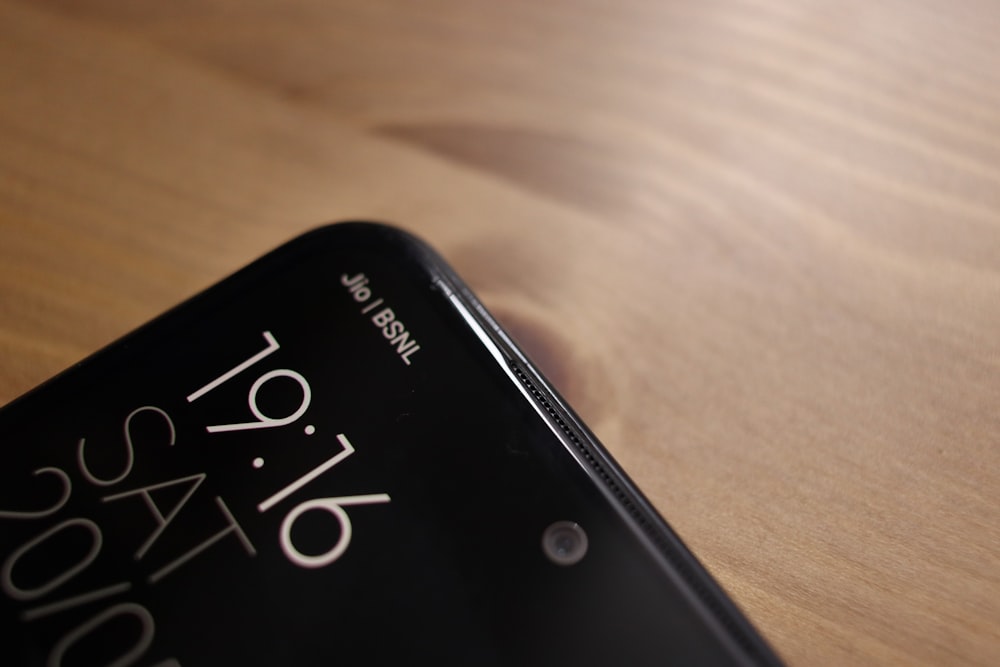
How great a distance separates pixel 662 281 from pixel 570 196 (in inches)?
2.3

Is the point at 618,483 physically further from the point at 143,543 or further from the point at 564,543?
the point at 143,543

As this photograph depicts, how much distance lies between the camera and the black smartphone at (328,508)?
0.85 feet

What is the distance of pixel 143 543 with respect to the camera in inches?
10.7

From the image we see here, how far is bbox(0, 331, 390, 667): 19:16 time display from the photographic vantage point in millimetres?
259

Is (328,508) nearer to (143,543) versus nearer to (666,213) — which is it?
(143,543)

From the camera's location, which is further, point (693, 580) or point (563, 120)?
point (563, 120)

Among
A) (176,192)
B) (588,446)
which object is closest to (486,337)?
(588,446)

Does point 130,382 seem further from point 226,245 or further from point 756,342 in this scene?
point 756,342

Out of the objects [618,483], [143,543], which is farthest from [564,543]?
[143,543]

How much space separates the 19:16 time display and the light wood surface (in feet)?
0.21

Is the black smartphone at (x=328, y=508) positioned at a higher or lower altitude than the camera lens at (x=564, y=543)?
higher

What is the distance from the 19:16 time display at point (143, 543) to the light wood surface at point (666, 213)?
0.21 ft

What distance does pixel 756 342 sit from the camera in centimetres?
33

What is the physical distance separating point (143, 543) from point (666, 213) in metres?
0.25
